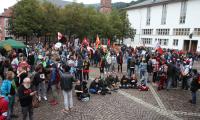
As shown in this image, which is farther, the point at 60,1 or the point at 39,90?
the point at 60,1

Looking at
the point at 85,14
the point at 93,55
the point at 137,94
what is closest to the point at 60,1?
the point at 85,14

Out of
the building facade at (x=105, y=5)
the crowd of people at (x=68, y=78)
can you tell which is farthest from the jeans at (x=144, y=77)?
the building facade at (x=105, y=5)

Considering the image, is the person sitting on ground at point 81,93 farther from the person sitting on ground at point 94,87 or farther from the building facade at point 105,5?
the building facade at point 105,5

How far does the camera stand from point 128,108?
38.2 ft

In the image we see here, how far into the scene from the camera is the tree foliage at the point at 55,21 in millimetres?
42406

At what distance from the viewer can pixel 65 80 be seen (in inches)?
401

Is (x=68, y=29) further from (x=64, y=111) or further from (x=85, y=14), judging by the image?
(x=64, y=111)

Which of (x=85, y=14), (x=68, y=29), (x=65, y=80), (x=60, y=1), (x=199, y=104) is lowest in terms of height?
(x=199, y=104)

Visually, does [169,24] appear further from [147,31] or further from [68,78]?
[68,78]

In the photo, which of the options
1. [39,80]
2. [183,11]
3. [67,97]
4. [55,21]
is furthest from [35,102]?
[183,11]

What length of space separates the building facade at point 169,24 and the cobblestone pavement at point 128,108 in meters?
28.5

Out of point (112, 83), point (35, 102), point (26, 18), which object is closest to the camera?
point (35, 102)

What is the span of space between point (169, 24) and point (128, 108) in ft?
157

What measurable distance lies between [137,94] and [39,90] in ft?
Answer: 19.4
